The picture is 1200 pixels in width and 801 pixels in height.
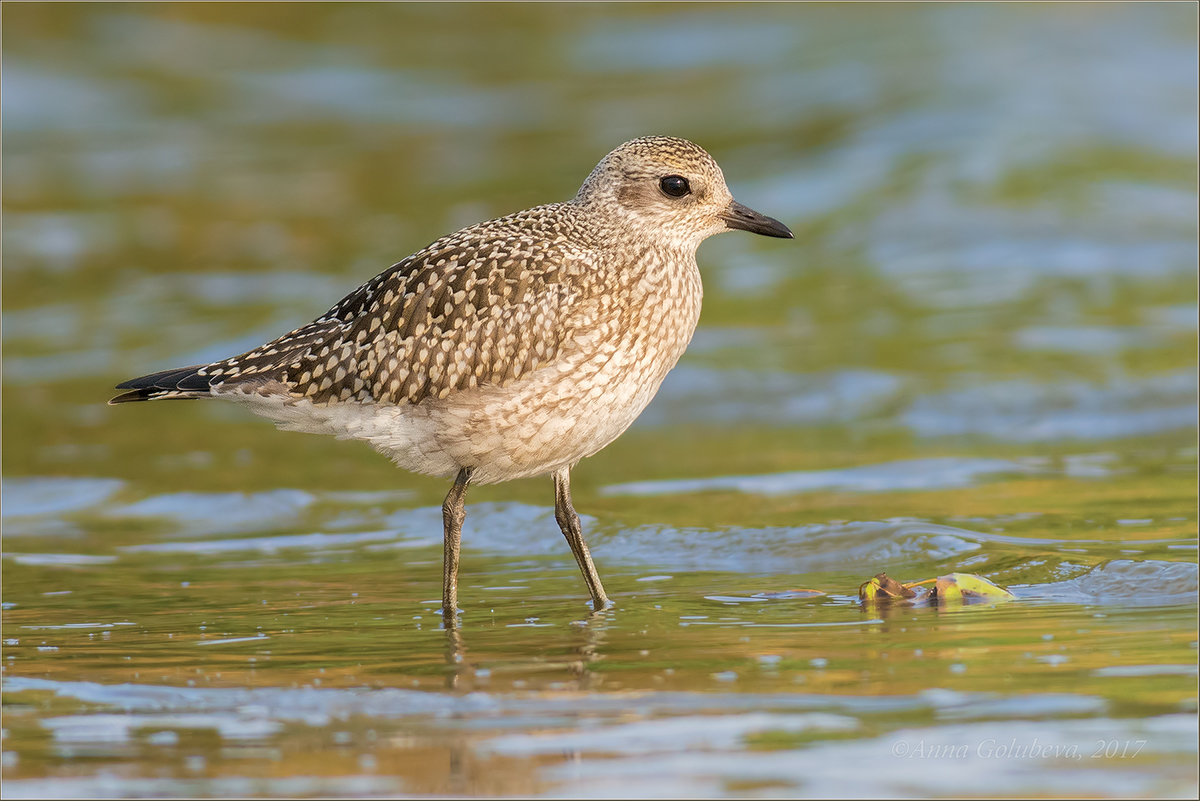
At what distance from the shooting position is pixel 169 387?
8766 mm

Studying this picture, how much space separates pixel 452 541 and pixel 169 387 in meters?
1.76

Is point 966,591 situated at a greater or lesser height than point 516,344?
lesser

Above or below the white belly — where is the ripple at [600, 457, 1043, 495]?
below

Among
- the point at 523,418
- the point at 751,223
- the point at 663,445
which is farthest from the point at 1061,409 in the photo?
the point at 523,418

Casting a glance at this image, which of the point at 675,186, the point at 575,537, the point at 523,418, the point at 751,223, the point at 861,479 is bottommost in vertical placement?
the point at 861,479

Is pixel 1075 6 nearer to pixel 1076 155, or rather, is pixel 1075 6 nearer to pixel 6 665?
pixel 1076 155

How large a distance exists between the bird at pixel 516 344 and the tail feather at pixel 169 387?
1cm

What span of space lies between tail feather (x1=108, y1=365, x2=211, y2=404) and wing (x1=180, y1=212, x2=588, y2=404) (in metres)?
0.02

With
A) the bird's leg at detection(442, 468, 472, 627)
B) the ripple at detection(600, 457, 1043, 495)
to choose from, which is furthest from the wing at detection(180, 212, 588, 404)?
the ripple at detection(600, 457, 1043, 495)

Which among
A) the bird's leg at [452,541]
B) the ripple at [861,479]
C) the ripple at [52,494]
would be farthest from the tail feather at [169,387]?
the ripple at [861,479]

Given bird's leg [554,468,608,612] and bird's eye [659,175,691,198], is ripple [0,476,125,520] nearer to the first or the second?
bird's leg [554,468,608,612]

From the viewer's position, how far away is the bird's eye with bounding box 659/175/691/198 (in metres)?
8.64

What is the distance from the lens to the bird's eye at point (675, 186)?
8.64m

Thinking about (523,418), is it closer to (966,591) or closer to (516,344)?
(516,344)
